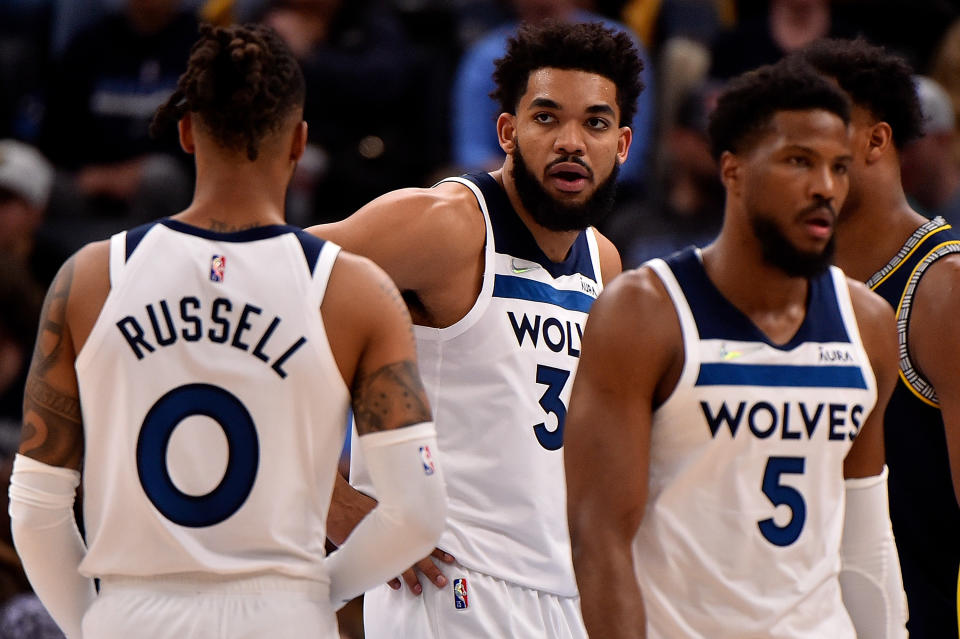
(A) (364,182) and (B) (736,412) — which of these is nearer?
(B) (736,412)

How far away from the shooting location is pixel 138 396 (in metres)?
3.34

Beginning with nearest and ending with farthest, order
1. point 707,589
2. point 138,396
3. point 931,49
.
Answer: point 138,396
point 707,589
point 931,49

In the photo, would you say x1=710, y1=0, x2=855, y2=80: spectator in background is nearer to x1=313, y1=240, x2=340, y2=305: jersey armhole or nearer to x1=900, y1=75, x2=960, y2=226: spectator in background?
x1=900, y1=75, x2=960, y2=226: spectator in background

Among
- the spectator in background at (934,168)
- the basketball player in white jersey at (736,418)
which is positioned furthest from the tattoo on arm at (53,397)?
the spectator in background at (934,168)

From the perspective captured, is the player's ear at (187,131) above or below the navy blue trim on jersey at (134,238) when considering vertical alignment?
above

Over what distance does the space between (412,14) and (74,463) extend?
7068 millimetres

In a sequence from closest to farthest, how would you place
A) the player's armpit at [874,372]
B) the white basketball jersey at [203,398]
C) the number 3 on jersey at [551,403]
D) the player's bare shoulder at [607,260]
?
the white basketball jersey at [203,398], the player's armpit at [874,372], the number 3 on jersey at [551,403], the player's bare shoulder at [607,260]

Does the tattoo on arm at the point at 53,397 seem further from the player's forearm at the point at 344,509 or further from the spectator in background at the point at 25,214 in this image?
the spectator in background at the point at 25,214

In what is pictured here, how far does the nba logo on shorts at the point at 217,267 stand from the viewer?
132 inches

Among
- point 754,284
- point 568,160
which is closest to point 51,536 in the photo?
point 754,284

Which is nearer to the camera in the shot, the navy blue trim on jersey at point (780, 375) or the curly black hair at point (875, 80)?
the navy blue trim on jersey at point (780, 375)

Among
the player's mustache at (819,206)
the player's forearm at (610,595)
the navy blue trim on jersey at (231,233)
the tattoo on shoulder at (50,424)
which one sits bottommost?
the player's forearm at (610,595)

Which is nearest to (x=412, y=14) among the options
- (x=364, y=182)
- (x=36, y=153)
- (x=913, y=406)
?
(x=364, y=182)

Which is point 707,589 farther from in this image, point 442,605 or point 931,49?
point 931,49
